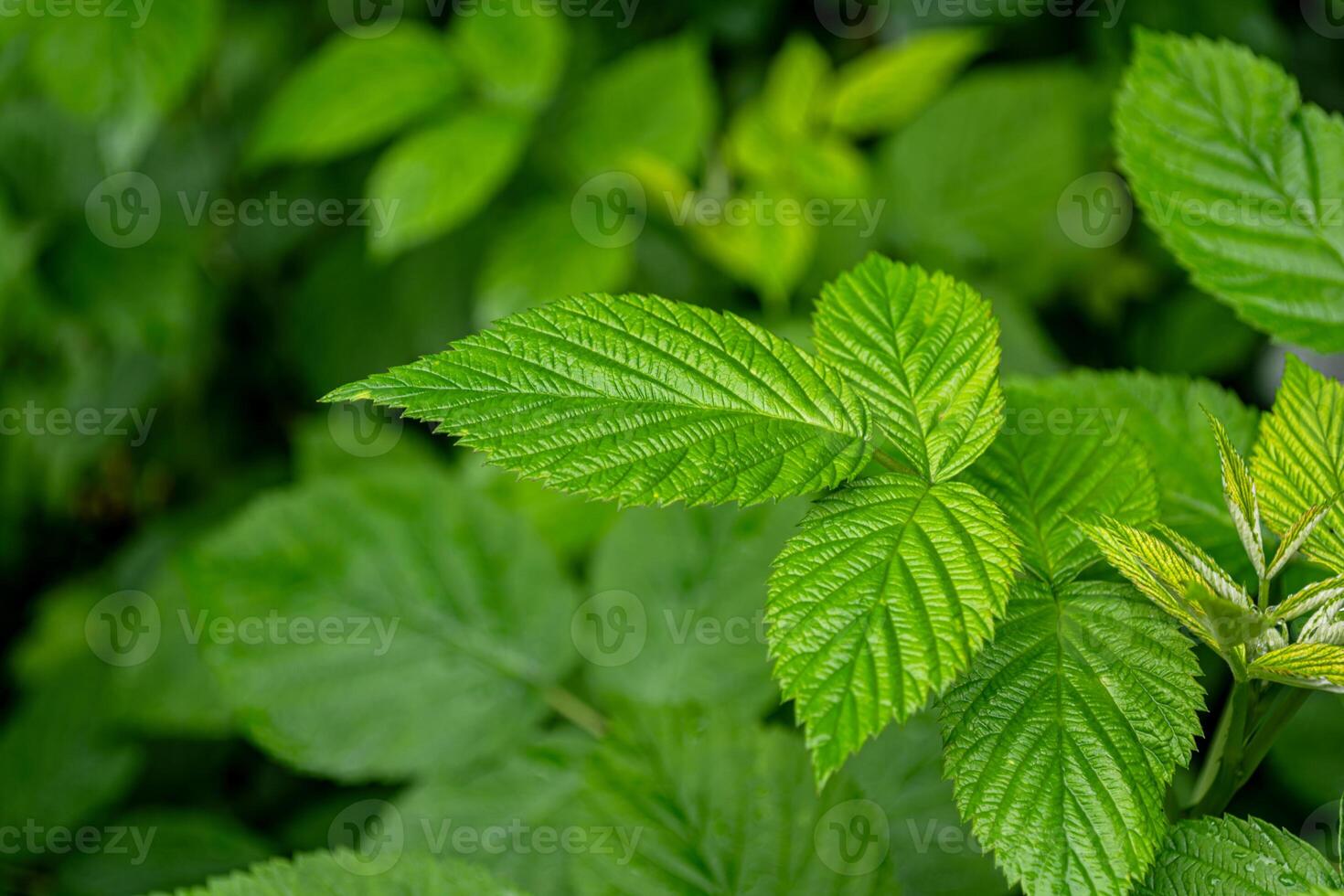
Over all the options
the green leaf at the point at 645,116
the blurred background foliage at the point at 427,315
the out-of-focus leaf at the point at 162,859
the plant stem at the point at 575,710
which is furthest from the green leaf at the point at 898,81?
the out-of-focus leaf at the point at 162,859

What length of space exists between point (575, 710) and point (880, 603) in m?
0.72

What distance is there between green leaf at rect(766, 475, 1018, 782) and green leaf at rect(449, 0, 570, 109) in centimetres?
133

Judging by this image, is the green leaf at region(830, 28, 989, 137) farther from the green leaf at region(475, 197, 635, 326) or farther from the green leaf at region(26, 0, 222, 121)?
the green leaf at region(26, 0, 222, 121)

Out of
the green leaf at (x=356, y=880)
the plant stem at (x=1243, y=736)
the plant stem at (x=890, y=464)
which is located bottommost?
the green leaf at (x=356, y=880)

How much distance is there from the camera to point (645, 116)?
72.9 inches

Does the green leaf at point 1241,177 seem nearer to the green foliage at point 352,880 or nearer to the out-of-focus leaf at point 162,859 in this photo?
the green foliage at point 352,880

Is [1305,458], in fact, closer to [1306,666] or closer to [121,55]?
[1306,666]

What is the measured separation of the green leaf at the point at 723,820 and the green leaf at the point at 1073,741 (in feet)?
0.89

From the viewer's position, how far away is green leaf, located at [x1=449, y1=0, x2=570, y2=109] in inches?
68.7

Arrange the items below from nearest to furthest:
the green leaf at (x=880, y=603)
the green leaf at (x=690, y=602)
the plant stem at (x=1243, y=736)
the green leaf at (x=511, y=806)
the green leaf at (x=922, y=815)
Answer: the green leaf at (x=880, y=603), the plant stem at (x=1243, y=736), the green leaf at (x=922, y=815), the green leaf at (x=511, y=806), the green leaf at (x=690, y=602)

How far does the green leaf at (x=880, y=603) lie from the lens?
55 cm

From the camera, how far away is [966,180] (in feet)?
6.59

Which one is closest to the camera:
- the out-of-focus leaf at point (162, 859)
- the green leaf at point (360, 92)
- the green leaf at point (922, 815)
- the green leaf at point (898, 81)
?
the green leaf at point (922, 815)

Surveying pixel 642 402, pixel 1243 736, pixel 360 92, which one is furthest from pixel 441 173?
pixel 1243 736
